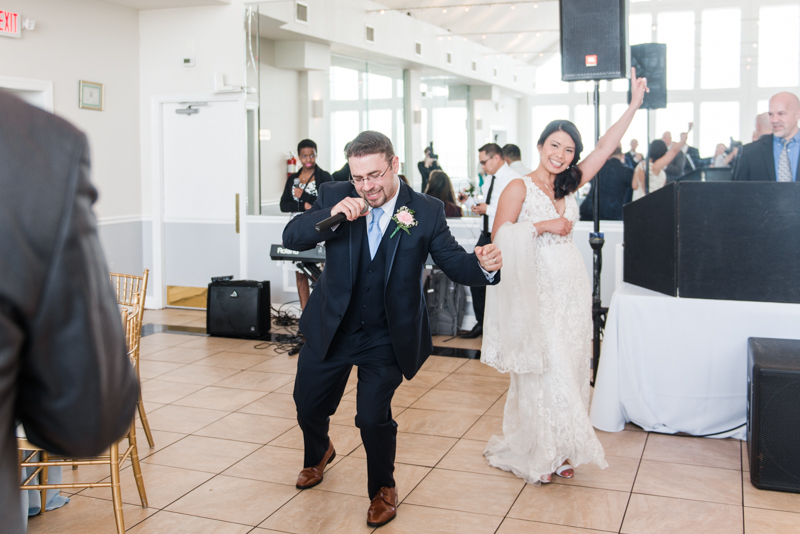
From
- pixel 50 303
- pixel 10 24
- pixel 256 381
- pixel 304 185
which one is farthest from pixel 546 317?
pixel 10 24

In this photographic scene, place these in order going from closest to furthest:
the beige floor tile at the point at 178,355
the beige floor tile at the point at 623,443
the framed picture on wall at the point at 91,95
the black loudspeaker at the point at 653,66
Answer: the beige floor tile at the point at 623,443 < the beige floor tile at the point at 178,355 < the black loudspeaker at the point at 653,66 < the framed picture on wall at the point at 91,95

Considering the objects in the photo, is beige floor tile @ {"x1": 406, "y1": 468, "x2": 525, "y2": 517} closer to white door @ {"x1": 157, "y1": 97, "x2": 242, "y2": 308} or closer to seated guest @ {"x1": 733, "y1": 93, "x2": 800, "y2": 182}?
seated guest @ {"x1": 733, "y1": 93, "x2": 800, "y2": 182}

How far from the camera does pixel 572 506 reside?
298cm

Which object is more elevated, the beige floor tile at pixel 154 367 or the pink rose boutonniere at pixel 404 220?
the pink rose boutonniere at pixel 404 220

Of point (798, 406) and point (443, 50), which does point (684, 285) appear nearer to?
point (798, 406)

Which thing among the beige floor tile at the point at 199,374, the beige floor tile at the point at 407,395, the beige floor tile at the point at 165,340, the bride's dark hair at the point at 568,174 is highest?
the bride's dark hair at the point at 568,174

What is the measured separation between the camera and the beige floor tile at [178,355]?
18.5 ft

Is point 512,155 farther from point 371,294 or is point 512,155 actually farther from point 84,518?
point 84,518

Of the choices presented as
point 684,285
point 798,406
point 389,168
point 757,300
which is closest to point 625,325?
point 684,285

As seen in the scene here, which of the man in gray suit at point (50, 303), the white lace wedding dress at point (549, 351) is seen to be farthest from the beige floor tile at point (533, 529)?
the man in gray suit at point (50, 303)

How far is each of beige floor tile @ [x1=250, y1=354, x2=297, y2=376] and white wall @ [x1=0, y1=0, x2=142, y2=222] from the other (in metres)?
2.49

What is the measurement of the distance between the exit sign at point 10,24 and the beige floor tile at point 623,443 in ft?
18.7

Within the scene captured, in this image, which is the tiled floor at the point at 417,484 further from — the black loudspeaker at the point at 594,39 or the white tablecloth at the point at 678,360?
the black loudspeaker at the point at 594,39

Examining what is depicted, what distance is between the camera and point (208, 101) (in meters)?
7.39
